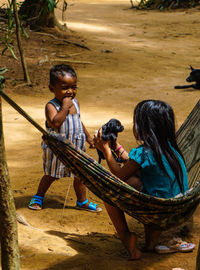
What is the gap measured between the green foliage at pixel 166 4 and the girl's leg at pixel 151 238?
13540mm

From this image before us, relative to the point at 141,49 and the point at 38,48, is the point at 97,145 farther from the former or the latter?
the point at 141,49

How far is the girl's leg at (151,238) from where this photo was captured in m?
2.37

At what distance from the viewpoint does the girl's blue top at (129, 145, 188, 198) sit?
7.28ft

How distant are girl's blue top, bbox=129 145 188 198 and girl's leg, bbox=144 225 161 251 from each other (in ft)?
0.77

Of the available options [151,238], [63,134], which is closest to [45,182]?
[63,134]

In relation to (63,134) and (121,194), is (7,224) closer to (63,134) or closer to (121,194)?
(121,194)

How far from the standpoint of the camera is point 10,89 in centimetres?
644

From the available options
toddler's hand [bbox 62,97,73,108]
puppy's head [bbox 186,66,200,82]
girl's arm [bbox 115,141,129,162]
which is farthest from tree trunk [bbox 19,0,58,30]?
girl's arm [bbox 115,141,129,162]

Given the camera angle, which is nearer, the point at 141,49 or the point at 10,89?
the point at 10,89

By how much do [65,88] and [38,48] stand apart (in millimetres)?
5718

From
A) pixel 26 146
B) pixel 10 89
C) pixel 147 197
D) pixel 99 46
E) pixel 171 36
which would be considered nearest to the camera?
pixel 147 197

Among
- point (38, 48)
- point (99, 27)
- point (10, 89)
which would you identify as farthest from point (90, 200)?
point (99, 27)

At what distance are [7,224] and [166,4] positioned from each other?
1444 centimetres

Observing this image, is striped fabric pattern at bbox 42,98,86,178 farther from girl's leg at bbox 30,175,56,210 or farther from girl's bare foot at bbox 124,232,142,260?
girl's bare foot at bbox 124,232,142,260
